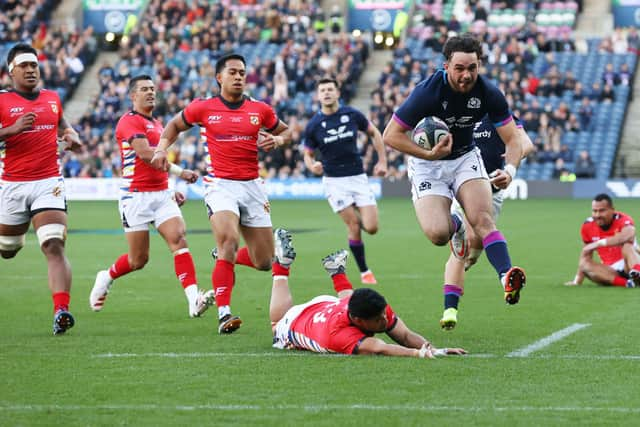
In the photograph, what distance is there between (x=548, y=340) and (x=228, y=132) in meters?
3.50

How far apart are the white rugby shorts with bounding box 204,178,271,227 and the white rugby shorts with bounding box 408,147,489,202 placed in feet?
5.44

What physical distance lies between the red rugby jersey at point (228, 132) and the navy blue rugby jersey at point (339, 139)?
15.2 feet

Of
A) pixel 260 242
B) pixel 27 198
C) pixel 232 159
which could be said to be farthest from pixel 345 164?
pixel 27 198

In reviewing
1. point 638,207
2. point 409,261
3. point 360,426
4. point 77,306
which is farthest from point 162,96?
point 360,426

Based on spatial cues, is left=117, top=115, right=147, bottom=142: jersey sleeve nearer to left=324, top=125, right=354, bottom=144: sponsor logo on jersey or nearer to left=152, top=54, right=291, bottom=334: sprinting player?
left=152, top=54, right=291, bottom=334: sprinting player

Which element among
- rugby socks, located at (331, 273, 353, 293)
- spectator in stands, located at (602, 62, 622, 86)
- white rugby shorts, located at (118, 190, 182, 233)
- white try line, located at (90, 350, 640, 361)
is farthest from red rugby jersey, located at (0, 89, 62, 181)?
spectator in stands, located at (602, 62, 622, 86)

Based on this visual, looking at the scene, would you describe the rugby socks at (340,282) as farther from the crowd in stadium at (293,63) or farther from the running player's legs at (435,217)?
the crowd in stadium at (293,63)

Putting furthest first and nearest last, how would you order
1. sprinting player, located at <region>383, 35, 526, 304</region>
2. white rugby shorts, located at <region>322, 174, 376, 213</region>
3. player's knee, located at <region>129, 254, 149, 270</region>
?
1. white rugby shorts, located at <region>322, 174, 376, 213</region>
2. player's knee, located at <region>129, 254, 149, 270</region>
3. sprinting player, located at <region>383, 35, 526, 304</region>

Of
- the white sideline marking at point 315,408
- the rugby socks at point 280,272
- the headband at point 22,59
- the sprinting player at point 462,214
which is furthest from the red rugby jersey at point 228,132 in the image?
the white sideline marking at point 315,408

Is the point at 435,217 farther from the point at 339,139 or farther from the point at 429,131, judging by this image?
the point at 339,139

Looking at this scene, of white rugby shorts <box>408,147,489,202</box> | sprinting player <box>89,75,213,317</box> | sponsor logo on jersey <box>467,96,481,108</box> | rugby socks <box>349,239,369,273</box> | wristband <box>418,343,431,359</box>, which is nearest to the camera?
wristband <box>418,343,431,359</box>

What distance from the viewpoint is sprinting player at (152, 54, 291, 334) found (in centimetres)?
1070

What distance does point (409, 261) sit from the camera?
18469mm

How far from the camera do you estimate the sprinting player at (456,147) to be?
9.30m
